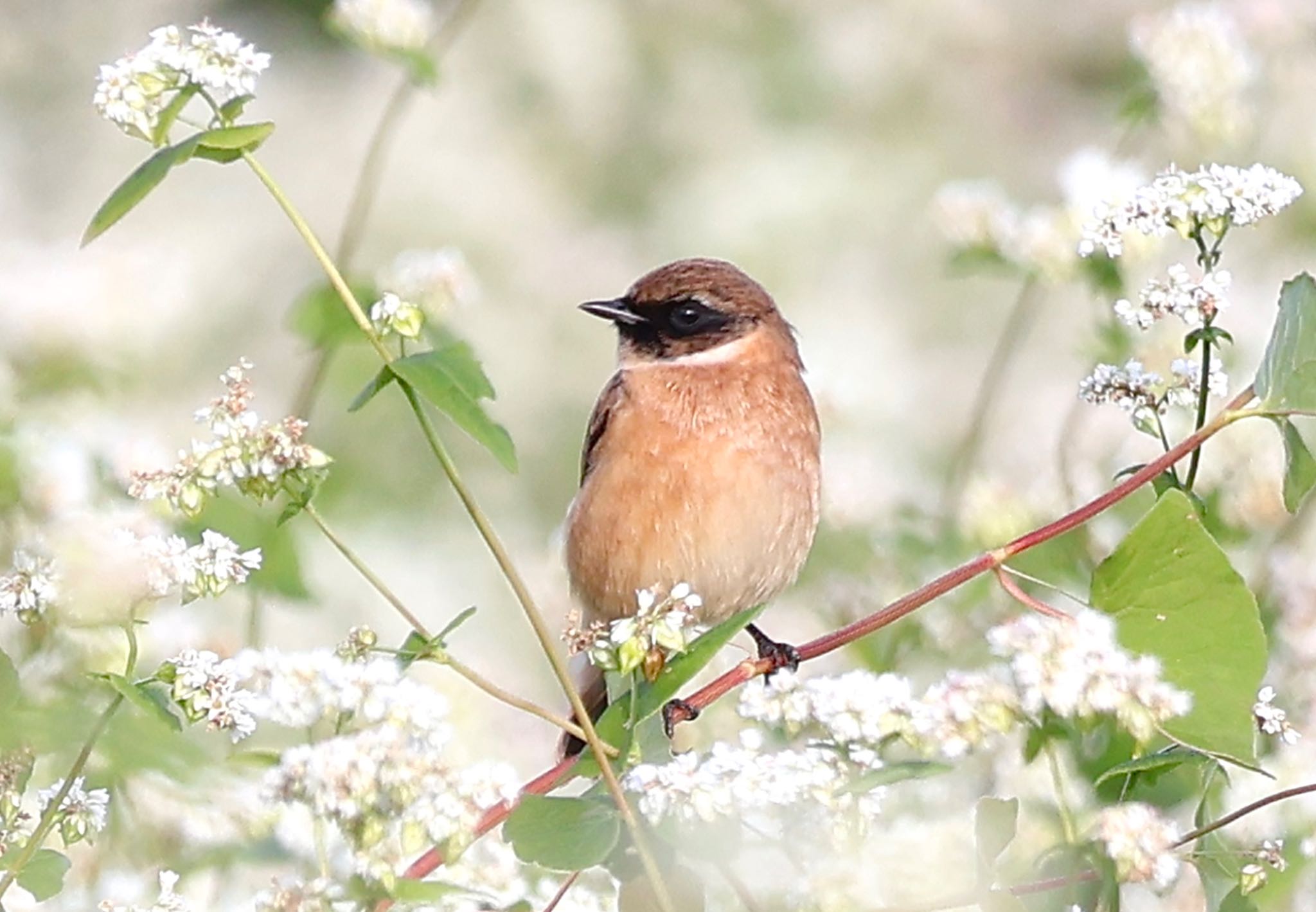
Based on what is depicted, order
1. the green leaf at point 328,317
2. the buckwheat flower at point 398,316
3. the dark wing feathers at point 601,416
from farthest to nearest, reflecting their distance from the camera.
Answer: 1. the dark wing feathers at point 601,416
2. the green leaf at point 328,317
3. the buckwheat flower at point 398,316

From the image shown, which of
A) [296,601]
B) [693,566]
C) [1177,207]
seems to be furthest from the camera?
[693,566]

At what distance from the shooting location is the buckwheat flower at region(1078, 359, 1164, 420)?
177 cm

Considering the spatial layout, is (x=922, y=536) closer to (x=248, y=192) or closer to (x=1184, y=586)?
(x=1184, y=586)

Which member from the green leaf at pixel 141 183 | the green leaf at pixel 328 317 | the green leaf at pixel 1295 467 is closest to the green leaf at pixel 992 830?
the green leaf at pixel 1295 467

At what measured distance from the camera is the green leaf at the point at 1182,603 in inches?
60.4

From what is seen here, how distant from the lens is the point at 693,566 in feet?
9.19

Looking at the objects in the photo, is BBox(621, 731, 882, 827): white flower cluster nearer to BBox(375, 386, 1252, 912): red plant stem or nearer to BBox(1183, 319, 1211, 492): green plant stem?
BBox(375, 386, 1252, 912): red plant stem

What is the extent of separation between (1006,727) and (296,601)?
1248 mm

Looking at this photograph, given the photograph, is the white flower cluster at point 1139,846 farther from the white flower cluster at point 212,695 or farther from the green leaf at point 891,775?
the white flower cluster at point 212,695

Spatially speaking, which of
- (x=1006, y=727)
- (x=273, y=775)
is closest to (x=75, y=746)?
(x=273, y=775)

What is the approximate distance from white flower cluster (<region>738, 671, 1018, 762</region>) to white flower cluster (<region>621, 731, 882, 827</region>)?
32 mm

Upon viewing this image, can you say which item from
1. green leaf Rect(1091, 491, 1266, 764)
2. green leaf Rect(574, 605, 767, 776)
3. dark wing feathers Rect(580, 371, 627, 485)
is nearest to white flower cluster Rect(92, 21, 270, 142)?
green leaf Rect(574, 605, 767, 776)

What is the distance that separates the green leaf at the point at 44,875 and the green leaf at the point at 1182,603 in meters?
0.80

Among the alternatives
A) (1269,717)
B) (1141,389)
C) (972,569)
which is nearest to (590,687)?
(1141,389)
